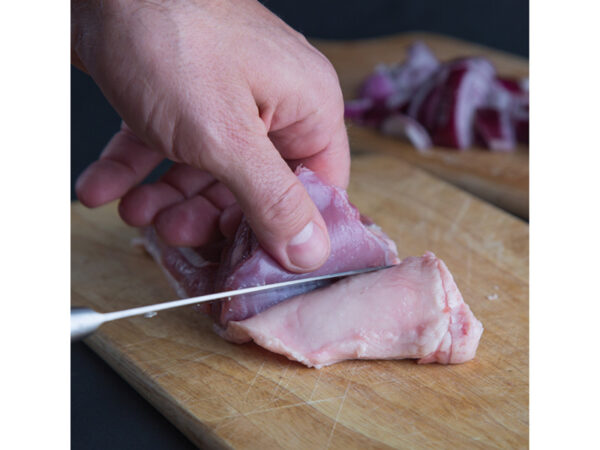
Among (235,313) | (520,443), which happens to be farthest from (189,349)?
(520,443)

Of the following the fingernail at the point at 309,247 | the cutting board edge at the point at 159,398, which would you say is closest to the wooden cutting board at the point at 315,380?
the cutting board edge at the point at 159,398

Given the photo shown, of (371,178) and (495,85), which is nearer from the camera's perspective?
(371,178)

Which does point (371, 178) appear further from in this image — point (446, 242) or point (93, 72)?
point (93, 72)

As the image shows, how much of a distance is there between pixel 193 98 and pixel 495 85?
237 centimetres

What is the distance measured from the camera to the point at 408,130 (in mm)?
3344

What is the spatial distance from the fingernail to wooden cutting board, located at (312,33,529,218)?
551 millimetres

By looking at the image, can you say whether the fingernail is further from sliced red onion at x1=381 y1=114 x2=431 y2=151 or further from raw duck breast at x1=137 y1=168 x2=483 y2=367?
sliced red onion at x1=381 y1=114 x2=431 y2=151

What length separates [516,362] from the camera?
1754mm

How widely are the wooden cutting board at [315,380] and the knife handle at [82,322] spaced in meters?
0.31

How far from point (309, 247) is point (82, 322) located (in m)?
0.54

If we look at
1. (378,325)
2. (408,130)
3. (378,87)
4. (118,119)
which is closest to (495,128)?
(408,130)

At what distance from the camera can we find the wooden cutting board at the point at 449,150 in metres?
2.88

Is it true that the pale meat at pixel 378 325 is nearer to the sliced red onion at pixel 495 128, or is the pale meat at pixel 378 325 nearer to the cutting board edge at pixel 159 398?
the cutting board edge at pixel 159 398

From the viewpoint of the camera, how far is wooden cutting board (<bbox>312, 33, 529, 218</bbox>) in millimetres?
2877
